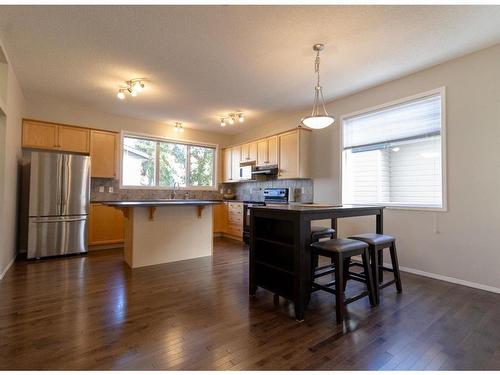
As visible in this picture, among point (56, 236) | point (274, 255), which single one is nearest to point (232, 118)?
point (274, 255)

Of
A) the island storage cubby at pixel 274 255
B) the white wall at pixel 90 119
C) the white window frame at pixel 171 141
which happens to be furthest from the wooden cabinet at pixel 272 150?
the island storage cubby at pixel 274 255

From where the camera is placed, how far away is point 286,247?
243 centimetres

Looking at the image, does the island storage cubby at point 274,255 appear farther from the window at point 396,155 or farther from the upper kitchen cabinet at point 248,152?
the upper kitchen cabinet at point 248,152

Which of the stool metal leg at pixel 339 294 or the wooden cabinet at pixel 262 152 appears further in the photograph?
the wooden cabinet at pixel 262 152

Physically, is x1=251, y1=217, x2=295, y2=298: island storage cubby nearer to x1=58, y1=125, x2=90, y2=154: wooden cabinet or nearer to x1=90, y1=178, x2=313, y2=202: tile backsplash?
x1=90, y1=178, x2=313, y2=202: tile backsplash

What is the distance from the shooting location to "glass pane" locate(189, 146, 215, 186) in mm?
6445

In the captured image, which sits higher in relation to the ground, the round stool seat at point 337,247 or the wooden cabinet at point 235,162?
the wooden cabinet at point 235,162

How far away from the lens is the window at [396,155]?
10.8 feet

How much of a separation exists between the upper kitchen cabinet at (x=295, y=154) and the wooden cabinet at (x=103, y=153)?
3.33m

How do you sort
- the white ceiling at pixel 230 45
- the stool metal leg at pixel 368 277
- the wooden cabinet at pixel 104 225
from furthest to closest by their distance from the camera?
the wooden cabinet at pixel 104 225 → the stool metal leg at pixel 368 277 → the white ceiling at pixel 230 45

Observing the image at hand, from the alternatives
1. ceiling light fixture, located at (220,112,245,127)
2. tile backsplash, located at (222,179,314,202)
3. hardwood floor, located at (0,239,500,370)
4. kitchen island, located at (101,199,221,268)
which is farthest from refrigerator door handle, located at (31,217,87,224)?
tile backsplash, located at (222,179,314,202)

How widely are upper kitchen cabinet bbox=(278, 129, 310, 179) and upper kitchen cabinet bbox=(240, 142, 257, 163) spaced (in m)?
0.92

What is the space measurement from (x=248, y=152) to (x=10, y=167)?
4104 mm

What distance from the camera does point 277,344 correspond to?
5.84 ft
